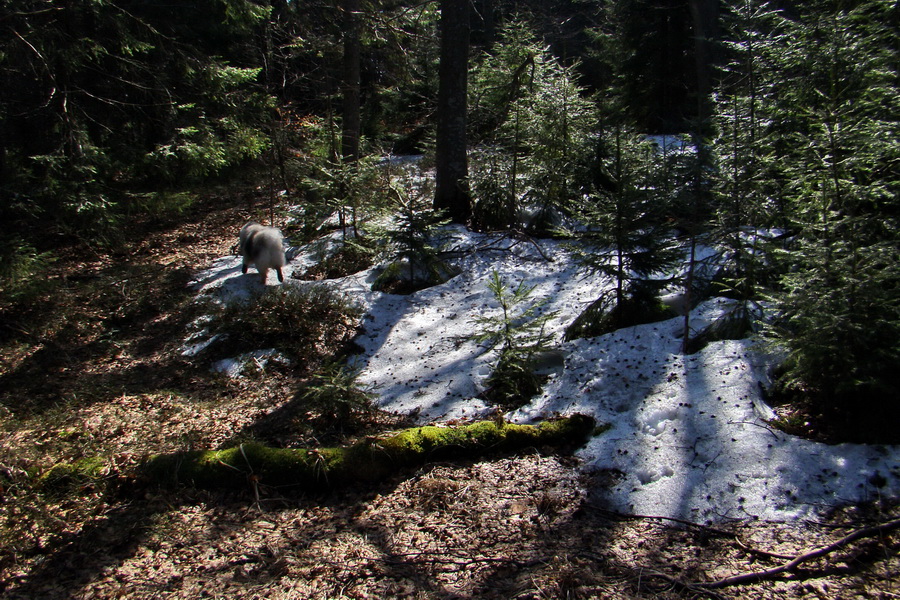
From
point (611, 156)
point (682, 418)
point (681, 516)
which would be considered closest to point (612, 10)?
point (611, 156)

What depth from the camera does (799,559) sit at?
2.74 meters

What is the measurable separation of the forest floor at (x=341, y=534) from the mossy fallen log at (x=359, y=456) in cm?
12

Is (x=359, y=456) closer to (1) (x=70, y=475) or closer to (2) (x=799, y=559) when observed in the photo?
(1) (x=70, y=475)

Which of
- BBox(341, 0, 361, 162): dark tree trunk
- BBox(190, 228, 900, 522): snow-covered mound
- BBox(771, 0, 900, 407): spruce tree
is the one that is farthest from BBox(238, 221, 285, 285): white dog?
BBox(771, 0, 900, 407): spruce tree

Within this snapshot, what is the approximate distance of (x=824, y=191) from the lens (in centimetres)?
364

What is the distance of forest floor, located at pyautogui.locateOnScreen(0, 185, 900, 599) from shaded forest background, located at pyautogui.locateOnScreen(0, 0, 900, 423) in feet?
4.51

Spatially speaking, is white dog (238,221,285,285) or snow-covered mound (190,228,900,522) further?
white dog (238,221,285,285)

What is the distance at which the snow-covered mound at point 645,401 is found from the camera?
3.24 metres

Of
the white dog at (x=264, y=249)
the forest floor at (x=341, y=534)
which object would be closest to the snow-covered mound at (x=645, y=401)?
the forest floor at (x=341, y=534)

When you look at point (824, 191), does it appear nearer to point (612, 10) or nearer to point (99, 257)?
point (99, 257)

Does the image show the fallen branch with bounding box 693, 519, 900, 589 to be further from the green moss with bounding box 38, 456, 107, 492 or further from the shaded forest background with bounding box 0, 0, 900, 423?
the green moss with bounding box 38, 456, 107, 492

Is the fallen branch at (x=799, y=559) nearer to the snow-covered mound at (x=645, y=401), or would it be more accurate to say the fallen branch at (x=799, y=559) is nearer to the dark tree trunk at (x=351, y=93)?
the snow-covered mound at (x=645, y=401)

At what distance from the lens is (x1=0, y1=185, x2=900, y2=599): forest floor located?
2861 mm

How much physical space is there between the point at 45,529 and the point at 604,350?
5291 mm
